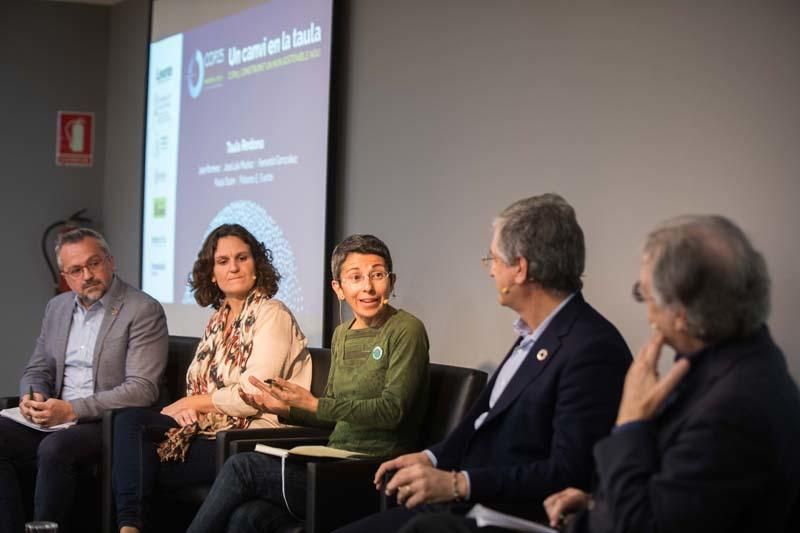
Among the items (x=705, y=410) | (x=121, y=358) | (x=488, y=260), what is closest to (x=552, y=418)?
(x=488, y=260)

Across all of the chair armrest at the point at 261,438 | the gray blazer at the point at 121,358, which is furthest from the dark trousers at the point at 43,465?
the chair armrest at the point at 261,438

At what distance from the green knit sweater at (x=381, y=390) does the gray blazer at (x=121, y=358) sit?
1.12 metres

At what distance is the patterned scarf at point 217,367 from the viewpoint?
369cm

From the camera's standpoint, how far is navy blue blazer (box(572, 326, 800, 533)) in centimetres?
169

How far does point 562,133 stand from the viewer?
377 cm

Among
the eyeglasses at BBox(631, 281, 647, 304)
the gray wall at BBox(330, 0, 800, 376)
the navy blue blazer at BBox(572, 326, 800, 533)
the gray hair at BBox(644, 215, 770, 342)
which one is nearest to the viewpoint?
the navy blue blazer at BBox(572, 326, 800, 533)

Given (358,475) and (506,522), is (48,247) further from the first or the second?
(506,522)

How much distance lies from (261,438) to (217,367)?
1.88 feet

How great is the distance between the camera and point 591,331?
7.71 ft

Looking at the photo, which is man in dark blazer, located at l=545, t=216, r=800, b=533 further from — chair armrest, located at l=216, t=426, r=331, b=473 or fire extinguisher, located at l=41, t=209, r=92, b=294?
fire extinguisher, located at l=41, t=209, r=92, b=294

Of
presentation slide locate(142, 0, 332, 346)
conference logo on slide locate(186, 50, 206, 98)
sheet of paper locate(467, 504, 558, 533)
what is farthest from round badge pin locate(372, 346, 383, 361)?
conference logo on slide locate(186, 50, 206, 98)

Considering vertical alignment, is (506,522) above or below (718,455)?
below

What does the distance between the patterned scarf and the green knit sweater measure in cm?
57

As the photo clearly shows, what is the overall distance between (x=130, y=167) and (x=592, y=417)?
207 inches
